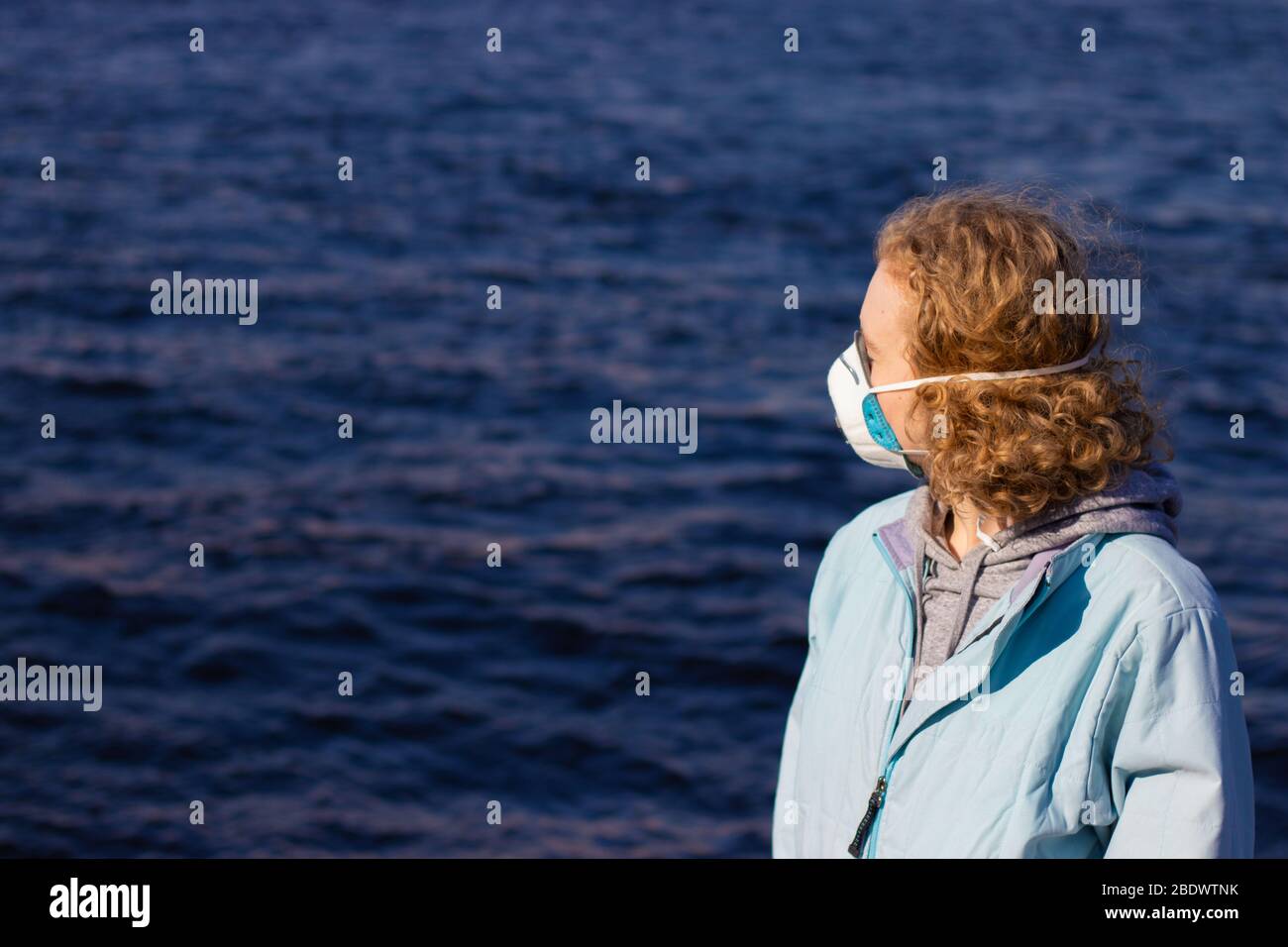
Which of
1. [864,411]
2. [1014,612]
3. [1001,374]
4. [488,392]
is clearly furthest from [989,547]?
[488,392]

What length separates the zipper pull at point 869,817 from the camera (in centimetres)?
262

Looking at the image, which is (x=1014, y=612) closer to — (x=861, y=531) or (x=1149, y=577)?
(x=1149, y=577)

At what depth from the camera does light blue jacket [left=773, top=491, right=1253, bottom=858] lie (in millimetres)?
2303

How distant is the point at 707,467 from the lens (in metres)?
9.09

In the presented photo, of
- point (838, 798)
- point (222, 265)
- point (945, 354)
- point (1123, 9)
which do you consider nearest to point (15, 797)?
point (838, 798)

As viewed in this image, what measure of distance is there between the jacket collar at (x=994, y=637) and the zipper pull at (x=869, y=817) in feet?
0.26


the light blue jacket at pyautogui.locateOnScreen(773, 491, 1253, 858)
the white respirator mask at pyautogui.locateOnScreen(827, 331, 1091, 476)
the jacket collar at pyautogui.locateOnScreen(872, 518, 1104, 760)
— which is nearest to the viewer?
the light blue jacket at pyautogui.locateOnScreen(773, 491, 1253, 858)

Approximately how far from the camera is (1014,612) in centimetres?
246

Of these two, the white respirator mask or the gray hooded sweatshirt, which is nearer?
the gray hooded sweatshirt

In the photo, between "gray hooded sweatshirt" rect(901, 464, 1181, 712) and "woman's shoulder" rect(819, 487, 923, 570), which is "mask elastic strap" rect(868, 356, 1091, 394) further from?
"woman's shoulder" rect(819, 487, 923, 570)

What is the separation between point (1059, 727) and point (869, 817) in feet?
1.36

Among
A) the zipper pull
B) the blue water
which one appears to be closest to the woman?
the zipper pull

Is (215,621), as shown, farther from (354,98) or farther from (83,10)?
(83,10)

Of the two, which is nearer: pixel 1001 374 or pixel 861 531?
pixel 1001 374
